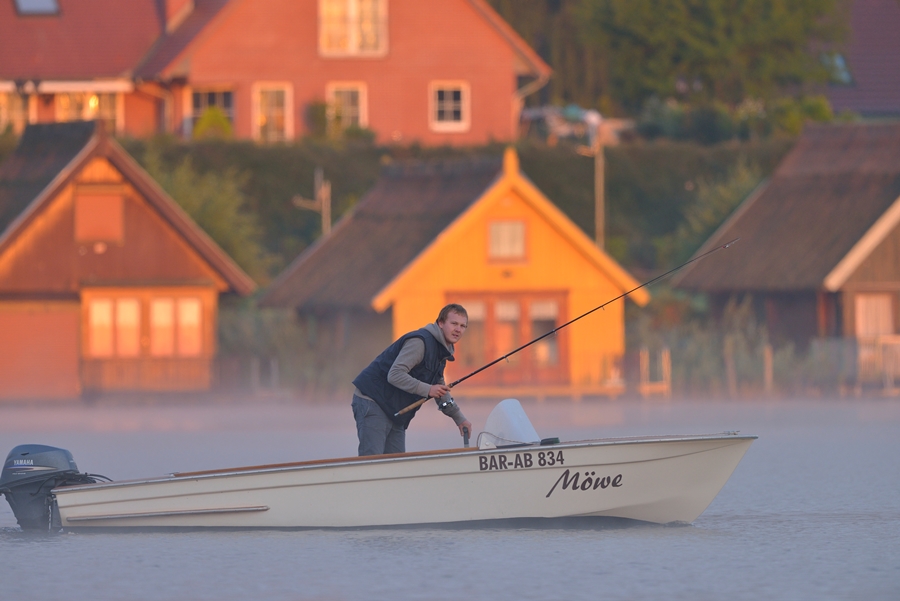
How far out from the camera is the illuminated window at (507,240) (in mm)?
40719

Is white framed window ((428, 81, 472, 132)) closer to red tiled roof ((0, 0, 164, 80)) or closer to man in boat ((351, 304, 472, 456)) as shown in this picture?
red tiled roof ((0, 0, 164, 80))

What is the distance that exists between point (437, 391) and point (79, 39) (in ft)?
136

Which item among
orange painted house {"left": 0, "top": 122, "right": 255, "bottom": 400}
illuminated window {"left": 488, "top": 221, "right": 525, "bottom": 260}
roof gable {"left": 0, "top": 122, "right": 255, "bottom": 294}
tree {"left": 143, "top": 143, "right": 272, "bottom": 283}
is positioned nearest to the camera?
roof gable {"left": 0, "top": 122, "right": 255, "bottom": 294}

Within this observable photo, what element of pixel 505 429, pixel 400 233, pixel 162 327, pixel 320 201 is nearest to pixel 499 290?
pixel 400 233

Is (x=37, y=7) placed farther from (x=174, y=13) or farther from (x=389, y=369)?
(x=389, y=369)

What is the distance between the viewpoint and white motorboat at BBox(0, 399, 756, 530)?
1661 cm

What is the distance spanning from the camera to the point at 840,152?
43312 mm

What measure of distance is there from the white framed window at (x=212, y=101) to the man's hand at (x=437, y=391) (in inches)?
1560

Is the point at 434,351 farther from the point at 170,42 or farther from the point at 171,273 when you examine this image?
the point at 170,42

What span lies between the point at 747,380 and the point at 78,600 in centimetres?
2736

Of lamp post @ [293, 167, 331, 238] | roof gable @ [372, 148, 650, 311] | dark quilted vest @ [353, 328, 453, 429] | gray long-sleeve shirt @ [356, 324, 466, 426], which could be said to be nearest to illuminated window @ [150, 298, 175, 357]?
roof gable @ [372, 148, 650, 311]

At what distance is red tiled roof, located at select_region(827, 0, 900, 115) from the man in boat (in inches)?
1942

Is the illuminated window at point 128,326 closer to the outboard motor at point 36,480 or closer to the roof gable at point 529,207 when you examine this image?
the roof gable at point 529,207

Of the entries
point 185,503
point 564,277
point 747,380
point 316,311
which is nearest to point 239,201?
point 316,311
